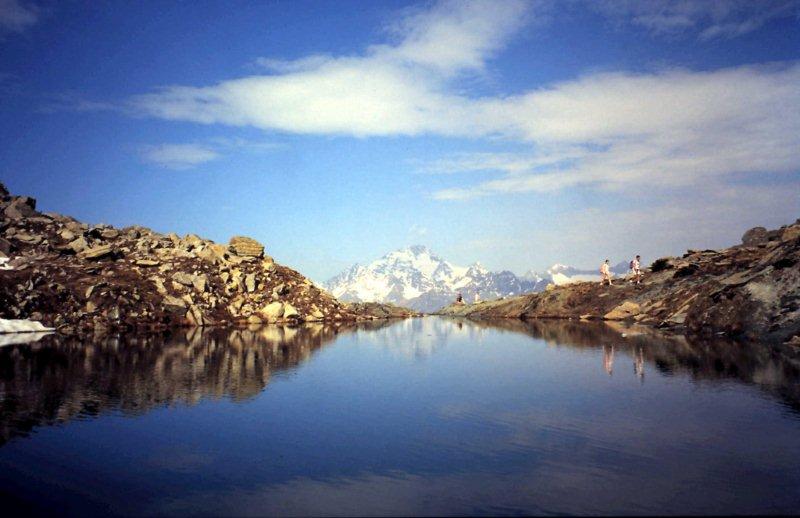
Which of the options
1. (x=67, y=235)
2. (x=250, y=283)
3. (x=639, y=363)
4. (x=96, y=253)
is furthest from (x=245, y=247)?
(x=639, y=363)

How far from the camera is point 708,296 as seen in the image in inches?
2000

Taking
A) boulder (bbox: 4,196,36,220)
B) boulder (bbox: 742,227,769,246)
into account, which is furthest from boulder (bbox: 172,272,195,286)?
boulder (bbox: 742,227,769,246)

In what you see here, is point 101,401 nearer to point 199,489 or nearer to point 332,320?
point 199,489

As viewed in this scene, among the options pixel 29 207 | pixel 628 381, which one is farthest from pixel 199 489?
pixel 29 207

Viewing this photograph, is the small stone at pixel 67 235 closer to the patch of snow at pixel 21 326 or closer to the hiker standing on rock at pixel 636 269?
the patch of snow at pixel 21 326

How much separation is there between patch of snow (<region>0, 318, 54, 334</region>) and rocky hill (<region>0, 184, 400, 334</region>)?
1.21 m

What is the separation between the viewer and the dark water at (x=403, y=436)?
A: 12.0 metres

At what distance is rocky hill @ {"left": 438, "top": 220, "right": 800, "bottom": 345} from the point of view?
4153cm

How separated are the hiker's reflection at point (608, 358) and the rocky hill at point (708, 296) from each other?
12164mm

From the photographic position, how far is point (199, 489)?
12.9 metres

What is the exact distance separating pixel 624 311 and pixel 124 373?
57.7m

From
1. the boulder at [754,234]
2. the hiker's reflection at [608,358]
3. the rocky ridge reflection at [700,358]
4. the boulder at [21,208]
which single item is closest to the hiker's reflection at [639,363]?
the rocky ridge reflection at [700,358]

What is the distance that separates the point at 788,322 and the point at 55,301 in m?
67.9

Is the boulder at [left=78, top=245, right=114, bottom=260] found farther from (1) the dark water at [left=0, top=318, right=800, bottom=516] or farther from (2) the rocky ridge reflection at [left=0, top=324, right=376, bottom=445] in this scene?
(1) the dark water at [left=0, top=318, right=800, bottom=516]
